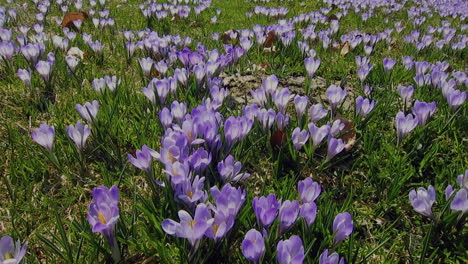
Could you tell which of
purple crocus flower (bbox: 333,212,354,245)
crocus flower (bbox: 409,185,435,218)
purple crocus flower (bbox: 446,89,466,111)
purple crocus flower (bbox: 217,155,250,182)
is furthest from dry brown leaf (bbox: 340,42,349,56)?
purple crocus flower (bbox: 333,212,354,245)

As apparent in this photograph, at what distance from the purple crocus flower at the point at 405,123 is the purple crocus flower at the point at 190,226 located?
1527 millimetres

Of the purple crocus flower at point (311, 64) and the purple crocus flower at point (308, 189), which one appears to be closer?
the purple crocus flower at point (308, 189)

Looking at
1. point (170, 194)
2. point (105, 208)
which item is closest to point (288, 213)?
point (170, 194)

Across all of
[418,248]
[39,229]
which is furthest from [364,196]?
[39,229]

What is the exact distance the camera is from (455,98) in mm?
2594

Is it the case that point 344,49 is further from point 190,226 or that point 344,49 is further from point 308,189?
point 190,226

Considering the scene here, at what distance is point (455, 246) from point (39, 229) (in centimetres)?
208

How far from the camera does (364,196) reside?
223 cm

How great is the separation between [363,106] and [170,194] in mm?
1582

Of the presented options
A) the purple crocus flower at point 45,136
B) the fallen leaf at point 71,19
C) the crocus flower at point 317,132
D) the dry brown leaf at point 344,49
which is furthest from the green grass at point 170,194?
the fallen leaf at point 71,19

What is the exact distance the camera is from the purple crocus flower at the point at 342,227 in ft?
4.91

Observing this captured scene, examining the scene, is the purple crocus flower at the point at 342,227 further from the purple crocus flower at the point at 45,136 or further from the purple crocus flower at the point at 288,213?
the purple crocus flower at the point at 45,136

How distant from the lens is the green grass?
1.65 meters

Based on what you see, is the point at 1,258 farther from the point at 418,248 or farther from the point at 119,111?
the point at 418,248
